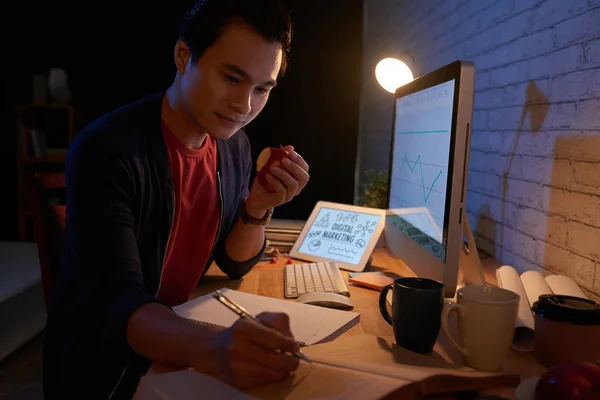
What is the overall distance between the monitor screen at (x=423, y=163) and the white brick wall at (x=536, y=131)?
356mm

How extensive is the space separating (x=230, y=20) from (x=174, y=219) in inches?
20.0

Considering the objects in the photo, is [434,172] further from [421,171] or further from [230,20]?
[230,20]

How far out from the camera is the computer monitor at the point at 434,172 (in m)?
0.93

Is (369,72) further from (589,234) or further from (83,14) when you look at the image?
(589,234)

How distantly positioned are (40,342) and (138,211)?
6.70ft

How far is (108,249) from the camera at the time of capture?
0.88 metres

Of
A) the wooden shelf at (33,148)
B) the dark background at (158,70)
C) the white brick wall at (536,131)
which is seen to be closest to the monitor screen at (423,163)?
the white brick wall at (536,131)

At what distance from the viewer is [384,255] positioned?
1632mm

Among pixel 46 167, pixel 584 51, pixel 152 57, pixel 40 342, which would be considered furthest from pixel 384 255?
pixel 46 167

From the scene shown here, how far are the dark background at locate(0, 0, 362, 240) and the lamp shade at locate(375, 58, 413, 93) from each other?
2.04 metres

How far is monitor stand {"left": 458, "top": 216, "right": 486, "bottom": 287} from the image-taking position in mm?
1070

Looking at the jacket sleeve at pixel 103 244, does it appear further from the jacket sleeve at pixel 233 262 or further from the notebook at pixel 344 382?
the jacket sleeve at pixel 233 262

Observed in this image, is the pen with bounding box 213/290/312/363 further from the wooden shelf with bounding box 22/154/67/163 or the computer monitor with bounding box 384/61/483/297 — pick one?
the wooden shelf with bounding box 22/154/67/163

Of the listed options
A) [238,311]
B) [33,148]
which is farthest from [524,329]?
[33,148]
